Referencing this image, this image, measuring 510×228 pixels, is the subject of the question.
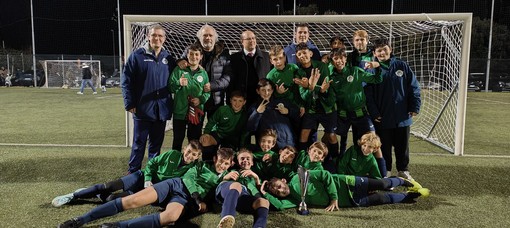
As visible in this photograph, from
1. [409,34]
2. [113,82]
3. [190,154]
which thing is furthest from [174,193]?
[113,82]

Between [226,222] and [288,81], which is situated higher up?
[288,81]

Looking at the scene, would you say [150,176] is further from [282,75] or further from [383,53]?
[383,53]

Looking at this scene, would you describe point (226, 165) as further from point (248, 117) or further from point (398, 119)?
point (398, 119)

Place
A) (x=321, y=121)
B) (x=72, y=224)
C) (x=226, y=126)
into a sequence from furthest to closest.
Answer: (x=321, y=121)
(x=226, y=126)
(x=72, y=224)

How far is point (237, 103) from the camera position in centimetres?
368

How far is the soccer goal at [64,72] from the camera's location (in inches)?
806

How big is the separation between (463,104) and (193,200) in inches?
154

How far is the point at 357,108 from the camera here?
12.7 feet

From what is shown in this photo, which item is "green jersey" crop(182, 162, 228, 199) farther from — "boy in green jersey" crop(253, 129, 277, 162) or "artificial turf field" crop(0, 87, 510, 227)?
"boy in green jersey" crop(253, 129, 277, 162)

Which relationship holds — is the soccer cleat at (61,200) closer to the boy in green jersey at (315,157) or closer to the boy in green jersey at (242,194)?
the boy in green jersey at (242,194)

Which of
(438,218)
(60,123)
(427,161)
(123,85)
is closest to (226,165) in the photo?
(123,85)

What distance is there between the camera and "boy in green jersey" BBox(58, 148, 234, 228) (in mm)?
2799

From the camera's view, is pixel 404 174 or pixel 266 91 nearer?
pixel 266 91

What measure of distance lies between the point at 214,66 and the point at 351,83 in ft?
4.39
